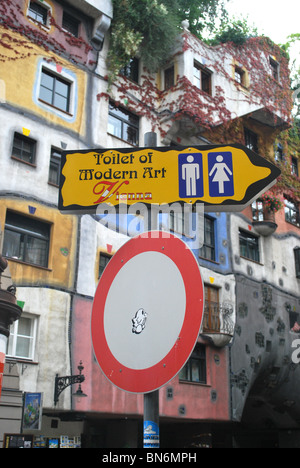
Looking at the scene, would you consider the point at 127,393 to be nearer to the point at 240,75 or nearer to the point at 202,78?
the point at 202,78

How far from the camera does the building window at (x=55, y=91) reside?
1648 centimetres

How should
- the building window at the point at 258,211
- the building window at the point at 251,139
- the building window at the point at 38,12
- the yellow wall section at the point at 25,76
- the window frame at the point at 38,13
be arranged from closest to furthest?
1. the yellow wall section at the point at 25,76
2. the window frame at the point at 38,13
3. the building window at the point at 38,12
4. the building window at the point at 258,211
5. the building window at the point at 251,139

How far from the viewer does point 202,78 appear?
872 inches

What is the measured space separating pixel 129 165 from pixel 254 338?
18.3 metres

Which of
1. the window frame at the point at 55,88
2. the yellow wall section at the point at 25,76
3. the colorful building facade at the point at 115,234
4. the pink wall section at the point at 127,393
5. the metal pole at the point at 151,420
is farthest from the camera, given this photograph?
the window frame at the point at 55,88

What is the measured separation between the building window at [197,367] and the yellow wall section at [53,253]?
5.94m

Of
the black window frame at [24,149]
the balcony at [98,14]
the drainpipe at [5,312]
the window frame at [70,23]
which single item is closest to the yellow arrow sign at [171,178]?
the drainpipe at [5,312]

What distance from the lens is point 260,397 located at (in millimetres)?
21906

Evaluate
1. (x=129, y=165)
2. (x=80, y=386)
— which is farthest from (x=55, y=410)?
(x=129, y=165)

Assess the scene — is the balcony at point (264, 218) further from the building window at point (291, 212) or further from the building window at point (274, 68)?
the building window at point (274, 68)

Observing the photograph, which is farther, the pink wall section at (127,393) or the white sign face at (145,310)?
the pink wall section at (127,393)

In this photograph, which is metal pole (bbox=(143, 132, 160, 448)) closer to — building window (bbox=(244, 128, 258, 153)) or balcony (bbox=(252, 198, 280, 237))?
balcony (bbox=(252, 198, 280, 237))

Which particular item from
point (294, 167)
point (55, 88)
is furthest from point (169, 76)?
point (294, 167)
